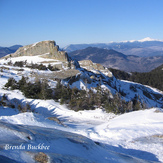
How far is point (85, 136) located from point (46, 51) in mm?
20859

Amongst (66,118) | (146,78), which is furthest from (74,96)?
(146,78)

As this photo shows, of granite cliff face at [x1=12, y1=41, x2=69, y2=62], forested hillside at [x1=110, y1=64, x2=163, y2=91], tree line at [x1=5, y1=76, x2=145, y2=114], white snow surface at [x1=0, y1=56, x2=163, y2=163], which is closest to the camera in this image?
white snow surface at [x1=0, y1=56, x2=163, y2=163]

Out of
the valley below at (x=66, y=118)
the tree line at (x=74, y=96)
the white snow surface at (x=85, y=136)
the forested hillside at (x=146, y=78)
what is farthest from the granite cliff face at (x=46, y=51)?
the forested hillside at (x=146, y=78)

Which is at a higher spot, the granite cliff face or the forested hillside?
the granite cliff face

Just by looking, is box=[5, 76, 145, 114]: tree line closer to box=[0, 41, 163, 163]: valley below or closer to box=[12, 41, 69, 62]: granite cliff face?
box=[0, 41, 163, 163]: valley below

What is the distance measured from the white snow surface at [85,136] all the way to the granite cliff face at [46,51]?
35.7 feet

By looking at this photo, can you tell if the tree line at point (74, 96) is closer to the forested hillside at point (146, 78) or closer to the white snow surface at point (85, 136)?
the white snow surface at point (85, 136)

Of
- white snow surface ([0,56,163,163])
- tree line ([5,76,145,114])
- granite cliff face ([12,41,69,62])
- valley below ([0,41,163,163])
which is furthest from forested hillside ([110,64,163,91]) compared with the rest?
white snow surface ([0,56,163,163])

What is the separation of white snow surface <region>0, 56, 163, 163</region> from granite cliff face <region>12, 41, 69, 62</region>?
10895mm

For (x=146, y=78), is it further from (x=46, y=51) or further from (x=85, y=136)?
(x=85, y=136)

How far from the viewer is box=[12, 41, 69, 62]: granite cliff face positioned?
78.8 ft

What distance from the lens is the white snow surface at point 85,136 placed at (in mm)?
4438

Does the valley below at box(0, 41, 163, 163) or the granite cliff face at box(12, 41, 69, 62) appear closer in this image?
the valley below at box(0, 41, 163, 163)

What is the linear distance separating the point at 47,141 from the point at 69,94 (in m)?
11.7
